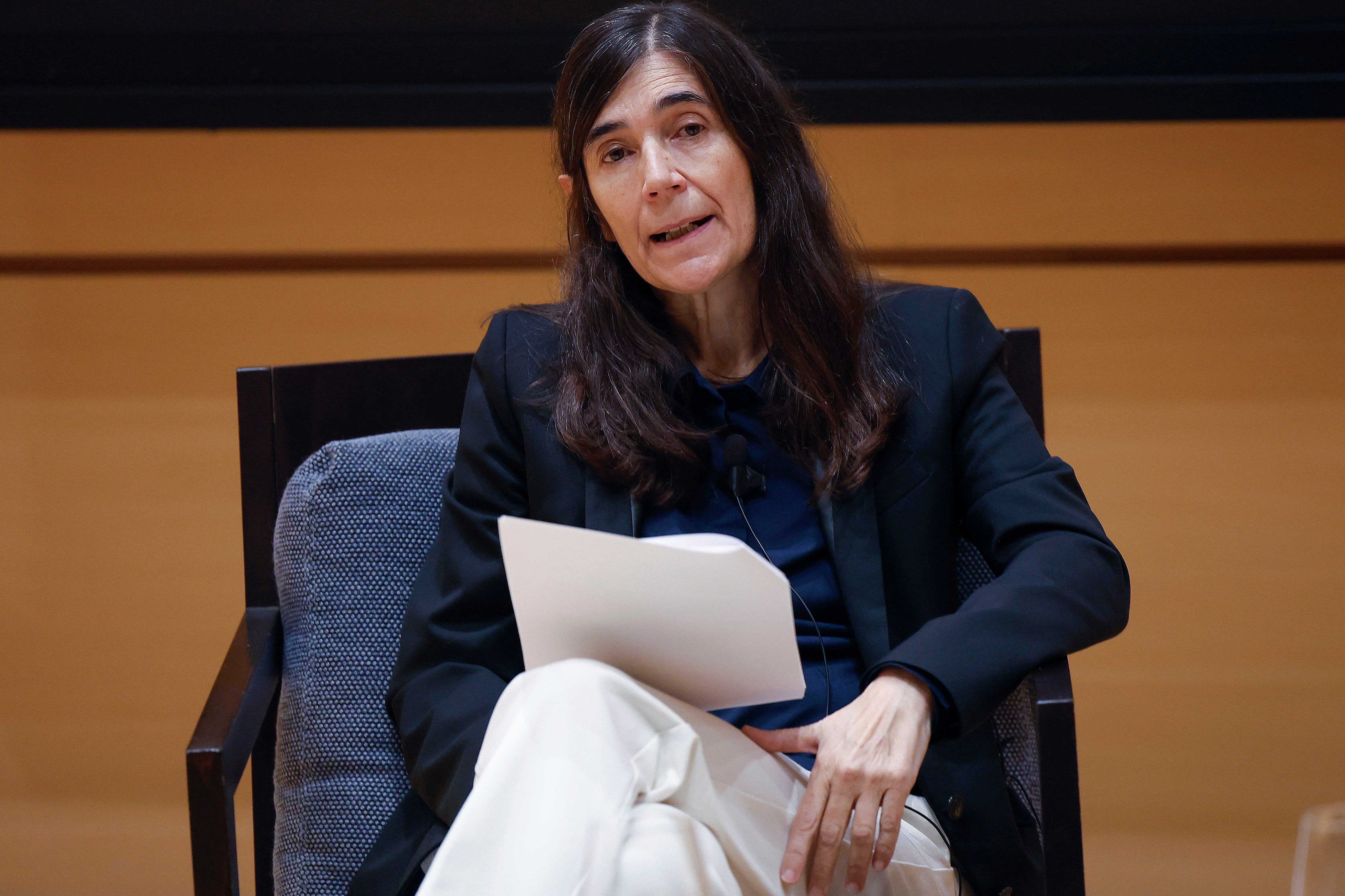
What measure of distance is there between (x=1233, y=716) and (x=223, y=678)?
5.84ft

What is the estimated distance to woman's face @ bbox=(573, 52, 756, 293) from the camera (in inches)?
55.2

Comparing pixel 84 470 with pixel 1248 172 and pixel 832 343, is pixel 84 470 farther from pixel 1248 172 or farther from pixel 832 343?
pixel 1248 172

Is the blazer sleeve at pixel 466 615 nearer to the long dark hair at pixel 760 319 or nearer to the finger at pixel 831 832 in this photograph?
the long dark hair at pixel 760 319

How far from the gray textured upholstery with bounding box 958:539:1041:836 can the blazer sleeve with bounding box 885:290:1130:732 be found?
6 centimetres

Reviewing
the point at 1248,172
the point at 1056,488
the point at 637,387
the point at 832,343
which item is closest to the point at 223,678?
the point at 637,387

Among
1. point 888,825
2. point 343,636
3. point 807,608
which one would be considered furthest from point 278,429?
point 888,825

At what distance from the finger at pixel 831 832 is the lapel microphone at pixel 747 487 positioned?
252 mm

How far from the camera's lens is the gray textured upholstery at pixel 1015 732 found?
4.52 feet

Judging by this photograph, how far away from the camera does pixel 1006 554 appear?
1333mm

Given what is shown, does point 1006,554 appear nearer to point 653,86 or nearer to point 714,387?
point 714,387

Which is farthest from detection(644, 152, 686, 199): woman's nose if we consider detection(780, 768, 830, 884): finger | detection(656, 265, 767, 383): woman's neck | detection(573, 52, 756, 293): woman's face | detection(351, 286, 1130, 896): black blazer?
detection(780, 768, 830, 884): finger

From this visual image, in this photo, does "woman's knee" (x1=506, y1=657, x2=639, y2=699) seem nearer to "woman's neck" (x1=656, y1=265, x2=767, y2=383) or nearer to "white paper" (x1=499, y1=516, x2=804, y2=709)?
"white paper" (x1=499, y1=516, x2=804, y2=709)

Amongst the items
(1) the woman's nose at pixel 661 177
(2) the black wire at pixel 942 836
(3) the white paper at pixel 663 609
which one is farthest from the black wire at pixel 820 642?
(1) the woman's nose at pixel 661 177

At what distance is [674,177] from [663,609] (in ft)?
1.81
